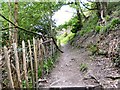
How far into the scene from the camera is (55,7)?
12.9 m

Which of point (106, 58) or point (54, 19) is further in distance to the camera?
point (54, 19)

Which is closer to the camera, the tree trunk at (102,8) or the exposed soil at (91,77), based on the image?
the exposed soil at (91,77)

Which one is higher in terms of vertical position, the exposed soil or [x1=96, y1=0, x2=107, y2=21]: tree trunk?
[x1=96, y1=0, x2=107, y2=21]: tree trunk

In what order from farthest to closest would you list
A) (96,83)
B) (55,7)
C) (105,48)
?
(55,7), (105,48), (96,83)

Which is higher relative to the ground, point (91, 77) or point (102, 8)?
point (102, 8)

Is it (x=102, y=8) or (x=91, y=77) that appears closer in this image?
(x=91, y=77)

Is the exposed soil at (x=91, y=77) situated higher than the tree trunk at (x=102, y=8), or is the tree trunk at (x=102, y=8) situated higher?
the tree trunk at (x=102, y=8)

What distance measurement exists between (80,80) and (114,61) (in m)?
1.24

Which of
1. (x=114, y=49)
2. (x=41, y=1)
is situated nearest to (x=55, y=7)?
(x=41, y=1)

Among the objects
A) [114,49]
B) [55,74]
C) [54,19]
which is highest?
[54,19]

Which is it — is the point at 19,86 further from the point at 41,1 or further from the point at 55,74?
the point at 41,1

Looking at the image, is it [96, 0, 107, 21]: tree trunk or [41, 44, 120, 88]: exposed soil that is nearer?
[41, 44, 120, 88]: exposed soil

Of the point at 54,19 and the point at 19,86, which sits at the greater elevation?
the point at 54,19

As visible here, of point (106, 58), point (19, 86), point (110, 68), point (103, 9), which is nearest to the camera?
point (19, 86)
